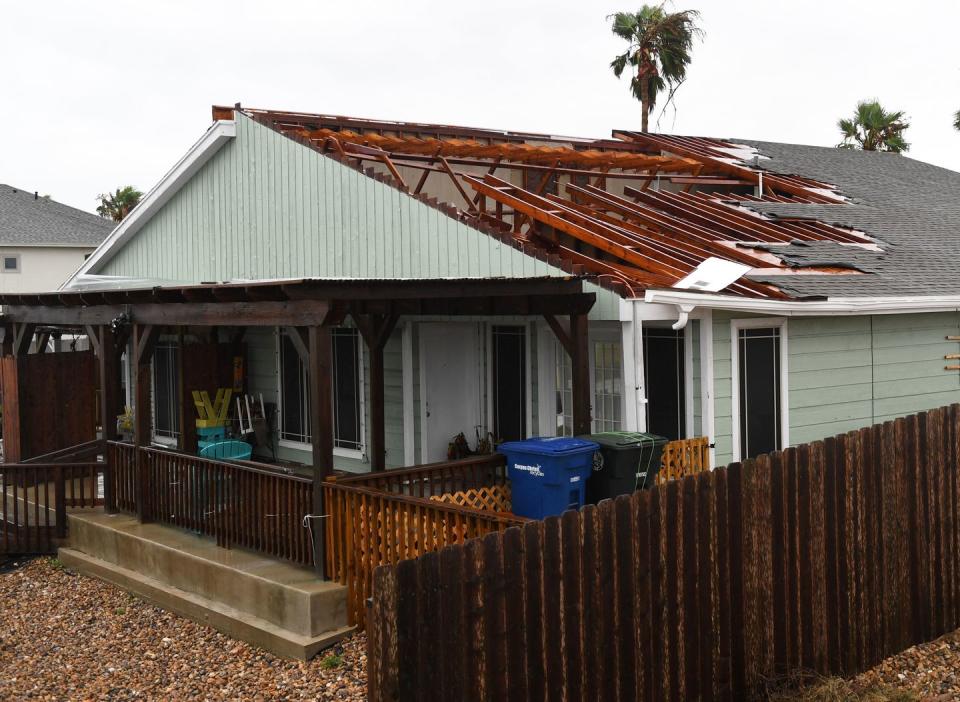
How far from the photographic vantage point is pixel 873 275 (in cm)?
1252

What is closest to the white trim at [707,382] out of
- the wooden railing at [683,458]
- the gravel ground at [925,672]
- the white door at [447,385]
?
the wooden railing at [683,458]

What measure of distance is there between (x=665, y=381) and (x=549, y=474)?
2558 mm

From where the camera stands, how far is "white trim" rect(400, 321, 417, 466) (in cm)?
1287

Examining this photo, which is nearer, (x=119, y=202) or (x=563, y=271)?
(x=563, y=271)

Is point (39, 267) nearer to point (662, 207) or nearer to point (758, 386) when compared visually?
point (662, 207)

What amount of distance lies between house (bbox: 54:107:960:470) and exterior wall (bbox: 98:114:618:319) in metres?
0.03

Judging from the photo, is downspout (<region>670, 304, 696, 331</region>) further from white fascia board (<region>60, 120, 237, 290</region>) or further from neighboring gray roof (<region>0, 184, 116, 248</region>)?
neighboring gray roof (<region>0, 184, 116, 248</region>)

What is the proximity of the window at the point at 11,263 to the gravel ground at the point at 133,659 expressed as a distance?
29.8m

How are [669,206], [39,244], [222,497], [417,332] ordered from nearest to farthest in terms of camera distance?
[222,497], [417,332], [669,206], [39,244]

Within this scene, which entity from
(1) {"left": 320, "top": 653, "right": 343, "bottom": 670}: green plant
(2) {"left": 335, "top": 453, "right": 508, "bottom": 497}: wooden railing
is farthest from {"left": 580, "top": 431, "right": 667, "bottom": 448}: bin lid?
(1) {"left": 320, "top": 653, "right": 343, "bottom": 670}: green plant

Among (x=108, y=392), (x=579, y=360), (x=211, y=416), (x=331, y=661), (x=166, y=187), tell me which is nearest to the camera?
(x=331, y=661)

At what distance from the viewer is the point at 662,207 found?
14.7m

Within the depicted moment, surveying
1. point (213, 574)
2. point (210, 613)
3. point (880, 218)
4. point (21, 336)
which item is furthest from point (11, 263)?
point (210, 613)

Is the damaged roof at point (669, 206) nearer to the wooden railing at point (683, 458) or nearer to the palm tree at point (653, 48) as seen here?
the wooden railing at point (683, 458)
